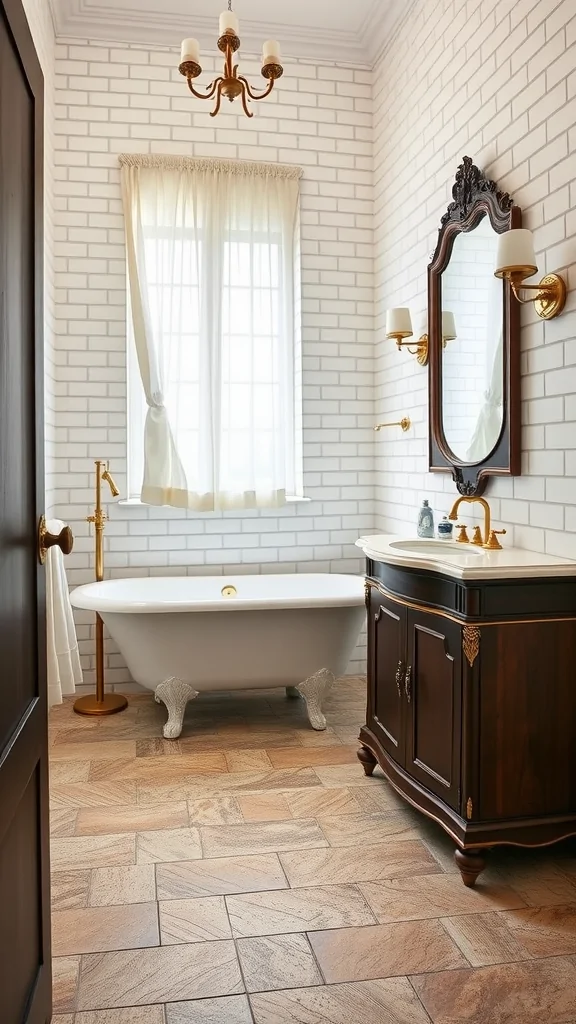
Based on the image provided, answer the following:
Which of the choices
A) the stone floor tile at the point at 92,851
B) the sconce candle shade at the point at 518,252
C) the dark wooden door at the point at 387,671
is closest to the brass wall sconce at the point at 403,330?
the sconce candle shade at the point at 518,252

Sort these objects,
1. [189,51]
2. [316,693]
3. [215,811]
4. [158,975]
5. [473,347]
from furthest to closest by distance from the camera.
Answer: [316,693]
[473,347]
[189,51]
[215,811]
[158,975]

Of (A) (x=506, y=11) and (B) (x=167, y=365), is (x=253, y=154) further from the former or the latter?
(A) (x=506, y=11)

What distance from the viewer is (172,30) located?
4.45 meters

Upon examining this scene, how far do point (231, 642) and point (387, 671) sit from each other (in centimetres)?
94

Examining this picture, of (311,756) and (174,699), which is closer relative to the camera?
(311,756)

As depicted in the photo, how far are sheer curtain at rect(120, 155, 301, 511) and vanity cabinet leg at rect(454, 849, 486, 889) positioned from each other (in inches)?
100

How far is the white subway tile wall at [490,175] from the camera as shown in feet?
8.96

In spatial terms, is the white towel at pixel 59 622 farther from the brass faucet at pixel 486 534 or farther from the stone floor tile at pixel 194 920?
the brass faucet at pixel 486 534

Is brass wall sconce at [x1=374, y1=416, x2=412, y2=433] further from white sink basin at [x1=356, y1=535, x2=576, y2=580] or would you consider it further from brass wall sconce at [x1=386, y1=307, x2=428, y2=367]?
white sink basin at [x1=356, y1=535, x2=576, y2=580]

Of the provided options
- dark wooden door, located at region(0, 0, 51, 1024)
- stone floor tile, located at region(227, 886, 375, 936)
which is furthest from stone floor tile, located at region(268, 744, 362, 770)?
dark wooden door, located at region(0, 0, 51, 1024)

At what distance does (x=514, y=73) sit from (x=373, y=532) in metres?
2.60

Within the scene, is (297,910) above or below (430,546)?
below

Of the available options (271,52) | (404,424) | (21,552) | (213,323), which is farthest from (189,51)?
(21,552)

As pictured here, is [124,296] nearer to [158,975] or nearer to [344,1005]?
[158,975]
